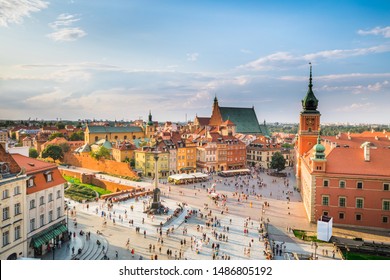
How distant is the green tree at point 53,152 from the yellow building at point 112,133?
855 centimetres

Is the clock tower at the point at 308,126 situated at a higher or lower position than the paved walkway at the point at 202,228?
higher

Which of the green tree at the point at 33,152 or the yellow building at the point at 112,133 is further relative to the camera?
the yellow building at the point at 112,133

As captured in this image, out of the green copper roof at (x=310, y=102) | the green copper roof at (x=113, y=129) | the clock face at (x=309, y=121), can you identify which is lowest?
the green copper roof at (x=113, y=129)

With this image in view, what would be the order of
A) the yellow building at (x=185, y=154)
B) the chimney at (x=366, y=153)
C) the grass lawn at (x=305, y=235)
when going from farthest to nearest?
the yellow building at (x=185, y=154) → the chimney at (x=366, y=153) → the grass lawn at (x=305, y=235)

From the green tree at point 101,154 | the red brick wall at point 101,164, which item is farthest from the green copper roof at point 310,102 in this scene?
the green tree at point 101,154

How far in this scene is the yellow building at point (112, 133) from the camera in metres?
41.7

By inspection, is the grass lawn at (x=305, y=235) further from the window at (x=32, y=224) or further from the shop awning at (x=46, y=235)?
the window at (x=32, y=224)

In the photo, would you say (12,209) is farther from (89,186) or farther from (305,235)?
(89,186)

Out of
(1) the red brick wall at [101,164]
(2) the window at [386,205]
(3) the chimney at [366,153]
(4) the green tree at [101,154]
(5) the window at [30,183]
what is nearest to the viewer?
(5) the window at [30,183]

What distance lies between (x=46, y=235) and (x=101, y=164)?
61.9 ft

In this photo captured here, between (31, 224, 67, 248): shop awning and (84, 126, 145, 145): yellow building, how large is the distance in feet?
93.3

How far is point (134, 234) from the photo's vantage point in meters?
13.9

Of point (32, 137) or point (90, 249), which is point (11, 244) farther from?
point (32, 137)

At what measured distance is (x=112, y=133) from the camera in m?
44.1
